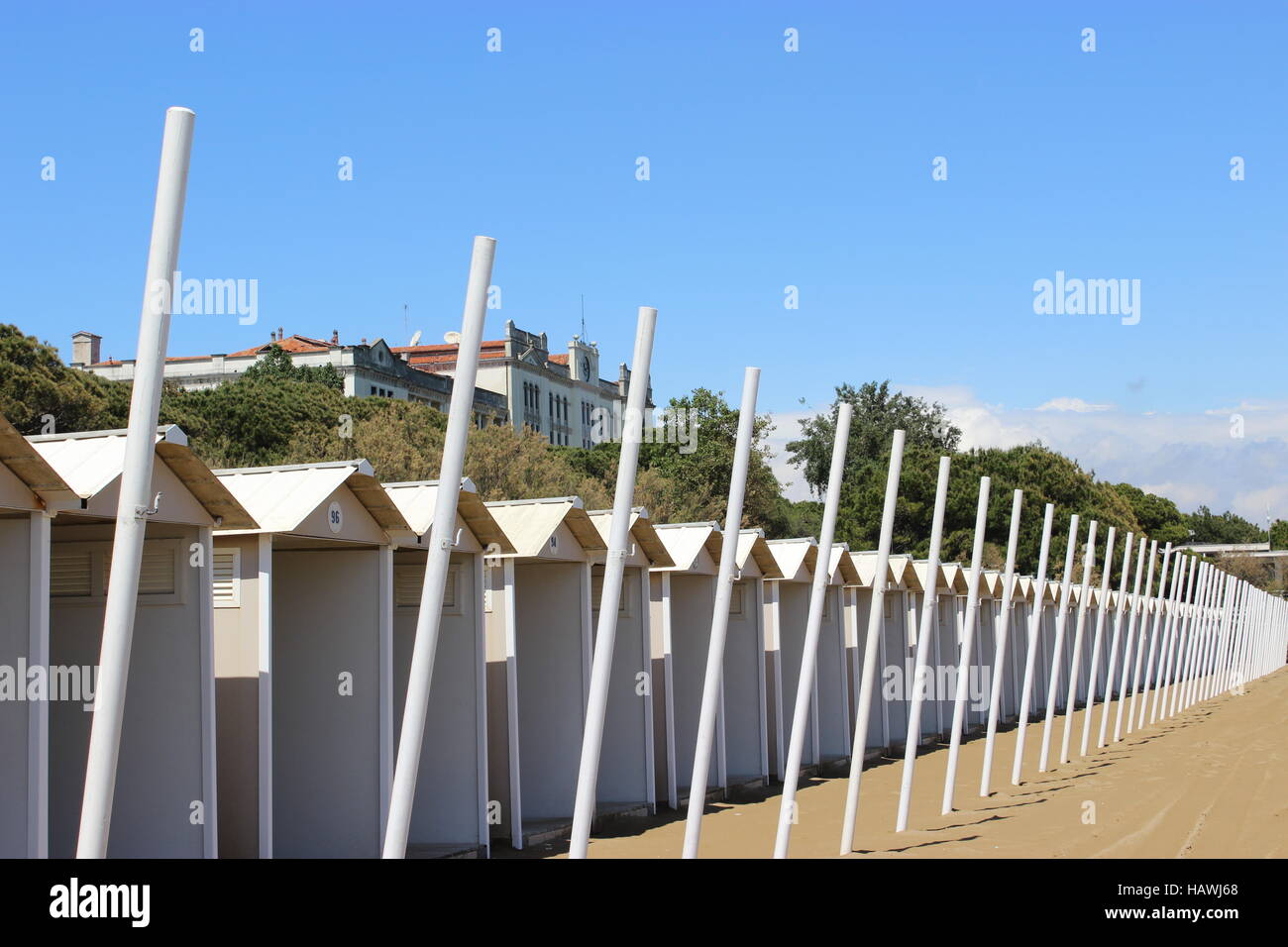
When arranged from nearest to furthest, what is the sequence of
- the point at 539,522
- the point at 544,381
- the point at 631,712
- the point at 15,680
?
the point at 15,680
the point at 539,522
the point at 631,712
the point at 544,381

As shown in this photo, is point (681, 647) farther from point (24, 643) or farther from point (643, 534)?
point (24, 643)

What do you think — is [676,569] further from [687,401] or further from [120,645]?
[687,401]

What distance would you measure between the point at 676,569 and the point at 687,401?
4103cm

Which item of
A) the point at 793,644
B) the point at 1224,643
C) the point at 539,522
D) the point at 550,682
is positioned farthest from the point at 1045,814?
the point at 1224,643

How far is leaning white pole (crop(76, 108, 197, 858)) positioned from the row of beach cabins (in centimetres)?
312

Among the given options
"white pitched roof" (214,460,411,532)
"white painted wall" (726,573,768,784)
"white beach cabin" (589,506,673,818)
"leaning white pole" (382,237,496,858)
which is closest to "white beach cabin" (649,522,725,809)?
"white beach cabin" (589,506,673,818)

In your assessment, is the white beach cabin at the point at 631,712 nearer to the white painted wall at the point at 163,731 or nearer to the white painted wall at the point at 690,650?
the white painted wall at the point at 690,650

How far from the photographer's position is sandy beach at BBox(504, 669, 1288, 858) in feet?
44.3

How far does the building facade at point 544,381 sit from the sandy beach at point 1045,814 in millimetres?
61828

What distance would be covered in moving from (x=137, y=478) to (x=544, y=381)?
3495 inches

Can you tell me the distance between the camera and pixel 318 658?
40.0ft

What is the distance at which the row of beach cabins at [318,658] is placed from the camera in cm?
896
